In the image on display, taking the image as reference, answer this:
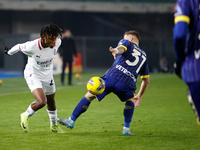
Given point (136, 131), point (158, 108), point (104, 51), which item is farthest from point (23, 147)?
point (104, 51)

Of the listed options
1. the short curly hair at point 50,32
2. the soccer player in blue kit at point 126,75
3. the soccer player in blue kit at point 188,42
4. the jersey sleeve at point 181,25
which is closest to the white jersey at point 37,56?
the short curly hair at point 50,32

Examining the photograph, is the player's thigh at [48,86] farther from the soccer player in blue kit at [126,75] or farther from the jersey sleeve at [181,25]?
the jersey sleeve at [181,25]

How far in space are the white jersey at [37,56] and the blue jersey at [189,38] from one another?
11.5ft

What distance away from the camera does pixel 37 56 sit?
7328 mm

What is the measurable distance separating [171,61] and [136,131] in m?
27.1

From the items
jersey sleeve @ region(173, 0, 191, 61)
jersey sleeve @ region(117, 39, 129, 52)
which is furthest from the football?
jersey sleeve @ region(173, 0, 191, 61)

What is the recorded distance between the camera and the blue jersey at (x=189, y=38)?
411 centimetres

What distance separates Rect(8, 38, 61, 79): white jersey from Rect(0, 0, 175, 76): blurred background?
22514 mm

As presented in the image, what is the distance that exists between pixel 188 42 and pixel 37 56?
3562 mm

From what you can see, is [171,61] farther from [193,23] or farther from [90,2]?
[193,23]

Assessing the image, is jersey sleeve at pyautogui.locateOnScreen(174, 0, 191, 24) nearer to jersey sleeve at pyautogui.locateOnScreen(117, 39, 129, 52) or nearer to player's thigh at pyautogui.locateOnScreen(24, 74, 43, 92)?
jersey sleeve at pyautogui.locateOnScreen(117, 39, 129, 52)

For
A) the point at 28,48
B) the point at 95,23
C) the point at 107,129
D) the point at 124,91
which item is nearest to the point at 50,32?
the point at 28,48

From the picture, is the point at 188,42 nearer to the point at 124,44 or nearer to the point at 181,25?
the point at 181,25

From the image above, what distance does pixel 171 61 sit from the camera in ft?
113
